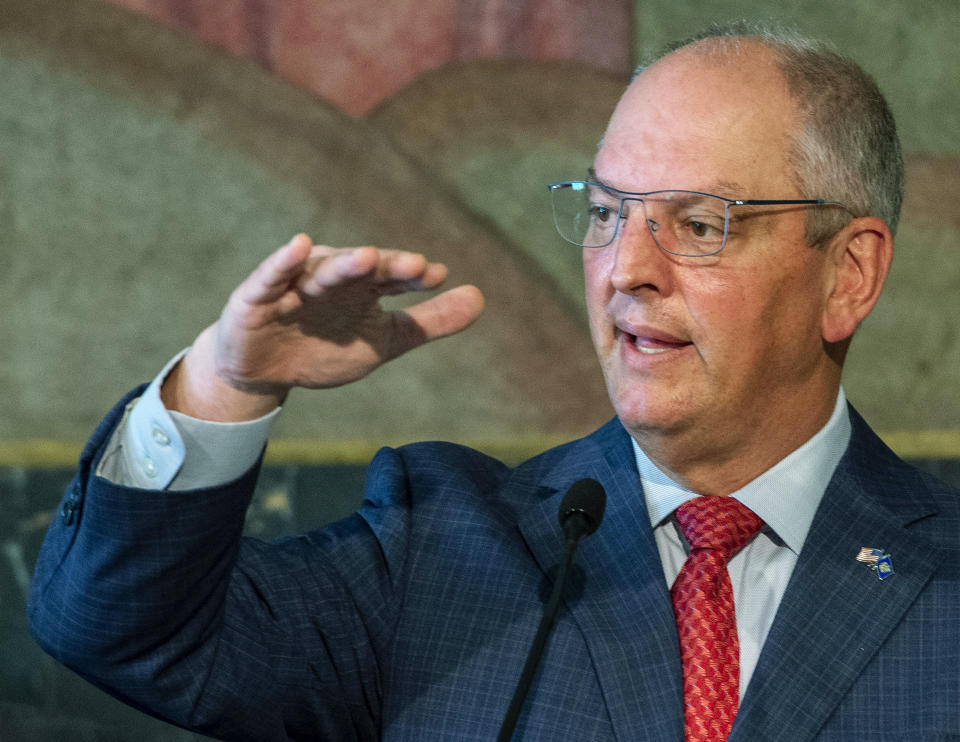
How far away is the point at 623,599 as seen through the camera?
1.78m

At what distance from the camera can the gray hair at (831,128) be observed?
188 cm

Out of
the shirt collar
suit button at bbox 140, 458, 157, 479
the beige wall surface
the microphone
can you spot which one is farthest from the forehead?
the beige wall surface

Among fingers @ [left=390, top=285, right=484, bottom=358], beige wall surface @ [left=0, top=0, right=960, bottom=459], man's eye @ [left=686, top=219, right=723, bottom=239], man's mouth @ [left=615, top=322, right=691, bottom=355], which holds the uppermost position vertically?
beige wall surface @ [left=0, top=0, right=960, bottom=459]

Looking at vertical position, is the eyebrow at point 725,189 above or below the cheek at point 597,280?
above

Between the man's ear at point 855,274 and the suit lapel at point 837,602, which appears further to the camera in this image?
the man's ear at point 855,274

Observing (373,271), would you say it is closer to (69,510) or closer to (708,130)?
(69,510)

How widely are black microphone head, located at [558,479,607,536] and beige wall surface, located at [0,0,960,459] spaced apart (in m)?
2.06

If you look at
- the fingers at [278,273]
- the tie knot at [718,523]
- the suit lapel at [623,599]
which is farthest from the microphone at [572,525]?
the fingers at [278,273]

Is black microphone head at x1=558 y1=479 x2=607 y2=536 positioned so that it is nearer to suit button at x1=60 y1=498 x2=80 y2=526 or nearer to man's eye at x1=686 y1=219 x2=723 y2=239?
man's eye at x1=686 y1=219 x2=723 y2=239

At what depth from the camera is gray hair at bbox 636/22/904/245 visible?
1883 millimetres

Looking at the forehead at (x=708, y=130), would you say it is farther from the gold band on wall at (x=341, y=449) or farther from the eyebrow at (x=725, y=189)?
the gold band on wall at (x=341, y=449)

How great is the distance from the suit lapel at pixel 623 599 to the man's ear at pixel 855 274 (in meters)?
0.40

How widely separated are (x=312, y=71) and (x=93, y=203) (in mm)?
766

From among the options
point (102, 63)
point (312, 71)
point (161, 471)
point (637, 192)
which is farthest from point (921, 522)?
point (102, 63)
